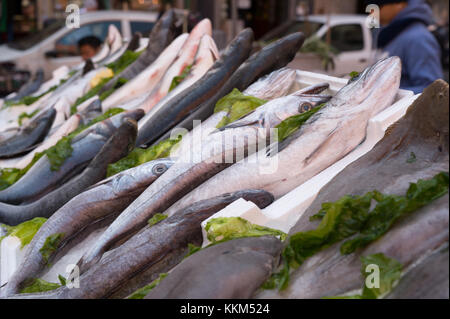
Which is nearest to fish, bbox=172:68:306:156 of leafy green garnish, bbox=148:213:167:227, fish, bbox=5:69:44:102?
leafy green garnish, bbox=148:213:167:227

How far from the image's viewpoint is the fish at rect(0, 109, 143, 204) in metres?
3.52

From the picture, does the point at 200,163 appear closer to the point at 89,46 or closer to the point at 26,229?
the point at 26,229

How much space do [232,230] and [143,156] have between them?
125 centimetres

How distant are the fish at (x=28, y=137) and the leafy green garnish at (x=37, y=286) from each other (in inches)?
74.6

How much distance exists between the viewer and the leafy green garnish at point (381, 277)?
1600 mm

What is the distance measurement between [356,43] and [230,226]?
9.23m

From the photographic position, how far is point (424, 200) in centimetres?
170

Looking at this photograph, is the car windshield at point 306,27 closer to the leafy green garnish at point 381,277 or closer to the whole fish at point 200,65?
the whole fish at point 200,65

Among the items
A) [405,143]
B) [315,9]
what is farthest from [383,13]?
[315,9]

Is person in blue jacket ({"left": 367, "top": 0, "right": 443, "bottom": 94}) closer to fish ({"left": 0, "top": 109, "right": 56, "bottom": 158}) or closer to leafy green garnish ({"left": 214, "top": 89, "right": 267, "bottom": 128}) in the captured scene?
leafy green garnish ({"left": 214, "top": 89, "right": 267, "bottom": 128})

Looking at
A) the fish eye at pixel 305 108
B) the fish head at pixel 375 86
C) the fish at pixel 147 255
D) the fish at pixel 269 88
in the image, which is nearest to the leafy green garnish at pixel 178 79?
the fish at pixel 269 88

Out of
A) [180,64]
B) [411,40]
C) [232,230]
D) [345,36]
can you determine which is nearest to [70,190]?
[232,230]
